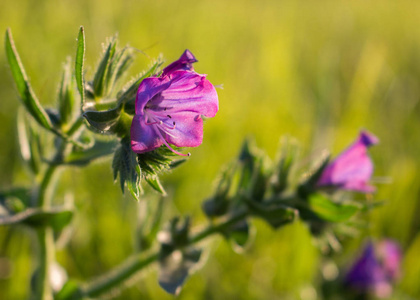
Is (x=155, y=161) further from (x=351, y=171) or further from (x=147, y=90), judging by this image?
(x=351, y=171)

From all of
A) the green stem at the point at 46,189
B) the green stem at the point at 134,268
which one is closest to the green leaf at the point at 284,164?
the green stem at the point at 134,268

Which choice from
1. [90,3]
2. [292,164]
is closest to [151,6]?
[90,3]

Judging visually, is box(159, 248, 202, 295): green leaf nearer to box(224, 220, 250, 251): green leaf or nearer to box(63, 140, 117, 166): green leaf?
box(224, 220, 250, 251): green leaf

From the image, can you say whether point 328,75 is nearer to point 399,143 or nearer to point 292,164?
point 399,143

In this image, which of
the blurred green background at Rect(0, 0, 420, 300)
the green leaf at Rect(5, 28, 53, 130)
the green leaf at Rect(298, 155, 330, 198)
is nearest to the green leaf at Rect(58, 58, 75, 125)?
the green leaf at Rect(5, 28, 53, 130)

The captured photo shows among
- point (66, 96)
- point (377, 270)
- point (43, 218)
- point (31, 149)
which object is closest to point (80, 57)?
point (66, 96)

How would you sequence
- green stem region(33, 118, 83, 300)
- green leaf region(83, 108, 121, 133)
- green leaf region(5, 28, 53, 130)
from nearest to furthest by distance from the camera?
green leaf region(83, 108, 121, 133), green leaf region(5, 28, 53, 130), green stem region(33, 118, 83, 300)
